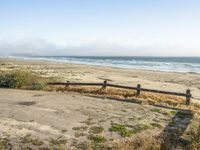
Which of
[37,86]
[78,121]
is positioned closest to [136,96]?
[37,86]

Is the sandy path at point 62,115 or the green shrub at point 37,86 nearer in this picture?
the sandy path at point 62,115

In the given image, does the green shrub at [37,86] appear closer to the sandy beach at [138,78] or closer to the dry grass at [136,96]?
the dry grass at [136,96]

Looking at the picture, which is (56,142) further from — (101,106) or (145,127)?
(101,106)

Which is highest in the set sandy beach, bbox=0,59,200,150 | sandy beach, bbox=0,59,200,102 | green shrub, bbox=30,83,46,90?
green shrub, bbox=30,83,46,90

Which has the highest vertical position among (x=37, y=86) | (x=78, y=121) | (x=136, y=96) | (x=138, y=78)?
(x=37, y=86)

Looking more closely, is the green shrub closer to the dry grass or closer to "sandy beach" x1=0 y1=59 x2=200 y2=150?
the dry grass

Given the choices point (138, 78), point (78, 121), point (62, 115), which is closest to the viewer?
point (78, 121)

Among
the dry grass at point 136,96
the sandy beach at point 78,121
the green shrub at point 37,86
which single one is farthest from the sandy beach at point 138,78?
the green shrub at point 37,86

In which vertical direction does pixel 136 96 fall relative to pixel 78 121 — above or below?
above

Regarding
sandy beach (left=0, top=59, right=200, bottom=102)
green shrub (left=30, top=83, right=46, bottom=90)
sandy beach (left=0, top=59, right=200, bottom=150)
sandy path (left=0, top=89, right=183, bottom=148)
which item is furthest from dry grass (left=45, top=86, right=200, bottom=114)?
sandy beach (left=0, top=59, right=200, bottom=102)

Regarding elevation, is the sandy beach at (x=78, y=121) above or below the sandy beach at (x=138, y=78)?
above

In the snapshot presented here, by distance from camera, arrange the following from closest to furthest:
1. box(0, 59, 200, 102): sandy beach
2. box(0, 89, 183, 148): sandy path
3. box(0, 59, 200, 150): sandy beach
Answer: box(0, 59, 200, 150): sandy beach, box(0, 89, 183, 148): sandy path, box(0, 59, 200, 102): sandy beach

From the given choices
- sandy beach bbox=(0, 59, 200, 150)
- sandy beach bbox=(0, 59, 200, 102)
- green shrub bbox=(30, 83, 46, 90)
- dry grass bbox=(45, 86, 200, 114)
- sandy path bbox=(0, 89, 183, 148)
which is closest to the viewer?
sandy beach bbox=(0, 59, 200, 150)

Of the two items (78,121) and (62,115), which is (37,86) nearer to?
(62,115)
